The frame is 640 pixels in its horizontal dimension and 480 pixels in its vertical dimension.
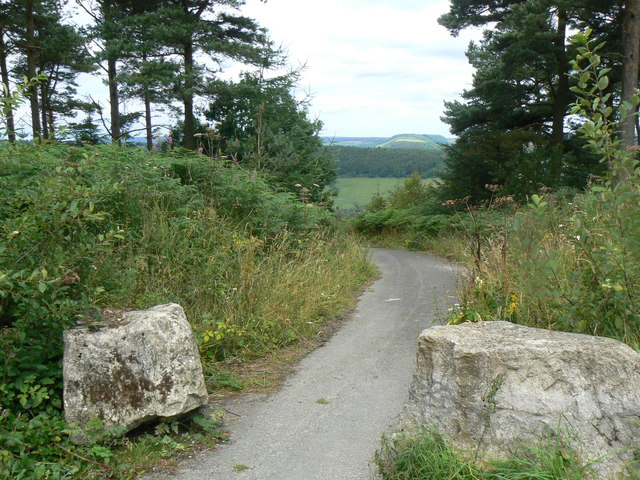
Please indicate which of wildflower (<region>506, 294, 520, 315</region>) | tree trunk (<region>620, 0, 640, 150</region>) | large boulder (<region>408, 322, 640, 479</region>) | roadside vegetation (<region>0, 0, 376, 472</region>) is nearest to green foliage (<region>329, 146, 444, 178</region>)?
tree trunk (<region>620, 0, 640, 150</region>)

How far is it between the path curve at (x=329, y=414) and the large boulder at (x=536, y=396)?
0.75 metres

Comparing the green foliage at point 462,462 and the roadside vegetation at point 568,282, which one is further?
the roadside vegetation at point 568,282

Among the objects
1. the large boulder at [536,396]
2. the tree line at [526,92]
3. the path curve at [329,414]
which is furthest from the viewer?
the tree line at [526,92]

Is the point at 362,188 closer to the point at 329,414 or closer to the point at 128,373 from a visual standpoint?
the point at 329,414

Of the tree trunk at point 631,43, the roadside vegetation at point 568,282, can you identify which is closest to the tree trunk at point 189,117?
the tree trunk at point 631,43

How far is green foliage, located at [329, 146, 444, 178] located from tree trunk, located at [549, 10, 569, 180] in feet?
66.6

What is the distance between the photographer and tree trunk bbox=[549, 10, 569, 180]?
1820cm

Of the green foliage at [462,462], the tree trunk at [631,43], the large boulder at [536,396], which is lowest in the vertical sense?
the green foliage at [462,462]

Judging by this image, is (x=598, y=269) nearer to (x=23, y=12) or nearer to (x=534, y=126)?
(x=534, y=126)

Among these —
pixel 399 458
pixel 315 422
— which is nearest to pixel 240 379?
pixel 315 422

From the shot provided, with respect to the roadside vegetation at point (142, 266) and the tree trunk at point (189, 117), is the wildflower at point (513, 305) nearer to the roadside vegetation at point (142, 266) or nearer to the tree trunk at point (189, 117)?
the roadside vegetation at point (142, 266)

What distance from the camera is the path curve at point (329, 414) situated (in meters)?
3.68

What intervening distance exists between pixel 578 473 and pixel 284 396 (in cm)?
272

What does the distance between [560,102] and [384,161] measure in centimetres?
2944
